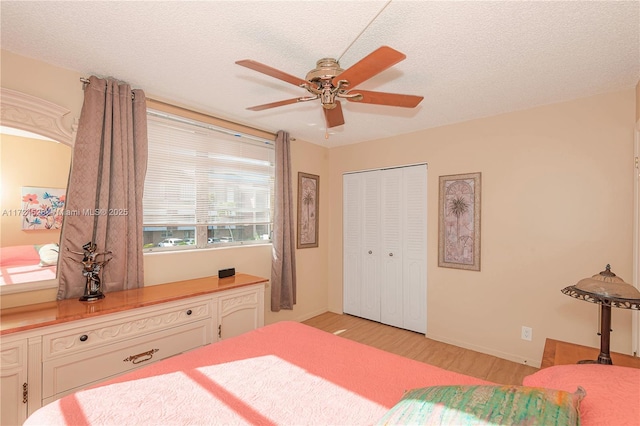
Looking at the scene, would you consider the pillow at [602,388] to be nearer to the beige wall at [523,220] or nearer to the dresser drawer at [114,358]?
the beige wall at [523,220]

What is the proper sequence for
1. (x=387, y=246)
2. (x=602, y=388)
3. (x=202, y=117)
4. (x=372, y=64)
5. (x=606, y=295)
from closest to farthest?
(x=602, y=388), (x=372, y=64), (x=606, y=295), (x=202, y=117), (x=387, y=246)

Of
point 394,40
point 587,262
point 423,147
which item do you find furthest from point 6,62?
point 587,262

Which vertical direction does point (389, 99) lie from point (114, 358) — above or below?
above

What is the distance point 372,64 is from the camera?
1.43m

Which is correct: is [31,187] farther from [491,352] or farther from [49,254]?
[491,352]

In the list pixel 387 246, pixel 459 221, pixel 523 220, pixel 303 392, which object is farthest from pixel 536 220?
pixel 303 392

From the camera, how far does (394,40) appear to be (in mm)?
1803

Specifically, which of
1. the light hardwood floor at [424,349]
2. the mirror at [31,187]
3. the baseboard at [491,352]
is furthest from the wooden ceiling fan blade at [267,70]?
the baseboard at [491,352]

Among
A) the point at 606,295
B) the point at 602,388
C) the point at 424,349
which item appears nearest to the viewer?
the point at 602,388

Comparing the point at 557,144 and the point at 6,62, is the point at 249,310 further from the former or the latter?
the point at 557,144

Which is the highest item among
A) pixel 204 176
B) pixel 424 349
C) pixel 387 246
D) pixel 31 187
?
pixel 204 176

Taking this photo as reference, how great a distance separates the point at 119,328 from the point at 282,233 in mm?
1927

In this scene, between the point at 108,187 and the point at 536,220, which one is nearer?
the point at 108,187

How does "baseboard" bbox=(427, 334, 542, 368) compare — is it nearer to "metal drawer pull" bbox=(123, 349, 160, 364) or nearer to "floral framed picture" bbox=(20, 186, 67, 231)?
"metal drawer pull" bbox=(123, 349, 160, 364)
